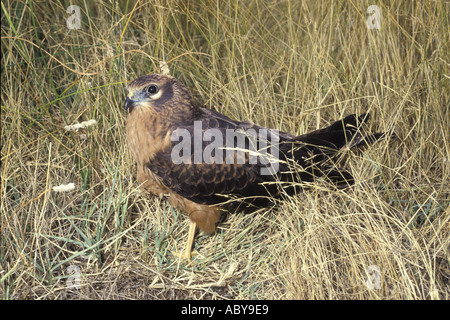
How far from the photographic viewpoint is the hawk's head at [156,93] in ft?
10.4

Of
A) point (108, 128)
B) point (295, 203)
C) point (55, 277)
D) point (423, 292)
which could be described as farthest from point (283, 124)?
point (55, 277)

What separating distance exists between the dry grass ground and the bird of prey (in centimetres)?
15

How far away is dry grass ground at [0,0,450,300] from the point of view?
9.93 ft

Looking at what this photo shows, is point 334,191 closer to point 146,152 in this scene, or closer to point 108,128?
point 146,152

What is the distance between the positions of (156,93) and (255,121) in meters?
0.87

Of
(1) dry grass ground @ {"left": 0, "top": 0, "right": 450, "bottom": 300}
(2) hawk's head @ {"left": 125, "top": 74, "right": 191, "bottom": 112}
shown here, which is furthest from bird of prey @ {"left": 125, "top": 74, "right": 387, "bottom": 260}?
(1) dry grass ground @ {"left": 0, "top": 0, "right": 450, "bottom": 300}

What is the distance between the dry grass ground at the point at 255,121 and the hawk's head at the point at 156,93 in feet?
A: 1.01

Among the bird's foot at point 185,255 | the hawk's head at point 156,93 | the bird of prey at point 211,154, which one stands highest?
the hawk's head at point 156,93

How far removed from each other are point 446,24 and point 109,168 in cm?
Answer: 243

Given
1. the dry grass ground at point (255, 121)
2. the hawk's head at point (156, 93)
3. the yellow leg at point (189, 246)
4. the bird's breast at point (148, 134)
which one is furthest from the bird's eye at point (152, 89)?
the yellow leg at point (189, 246)

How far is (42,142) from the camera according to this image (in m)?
3.62

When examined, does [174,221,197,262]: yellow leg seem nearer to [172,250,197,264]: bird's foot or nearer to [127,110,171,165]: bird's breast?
[172,250,197,264]: bird's foot

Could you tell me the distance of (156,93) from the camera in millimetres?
3211

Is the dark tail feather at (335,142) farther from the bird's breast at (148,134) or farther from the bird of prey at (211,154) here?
the bird's breast at (148,134)
